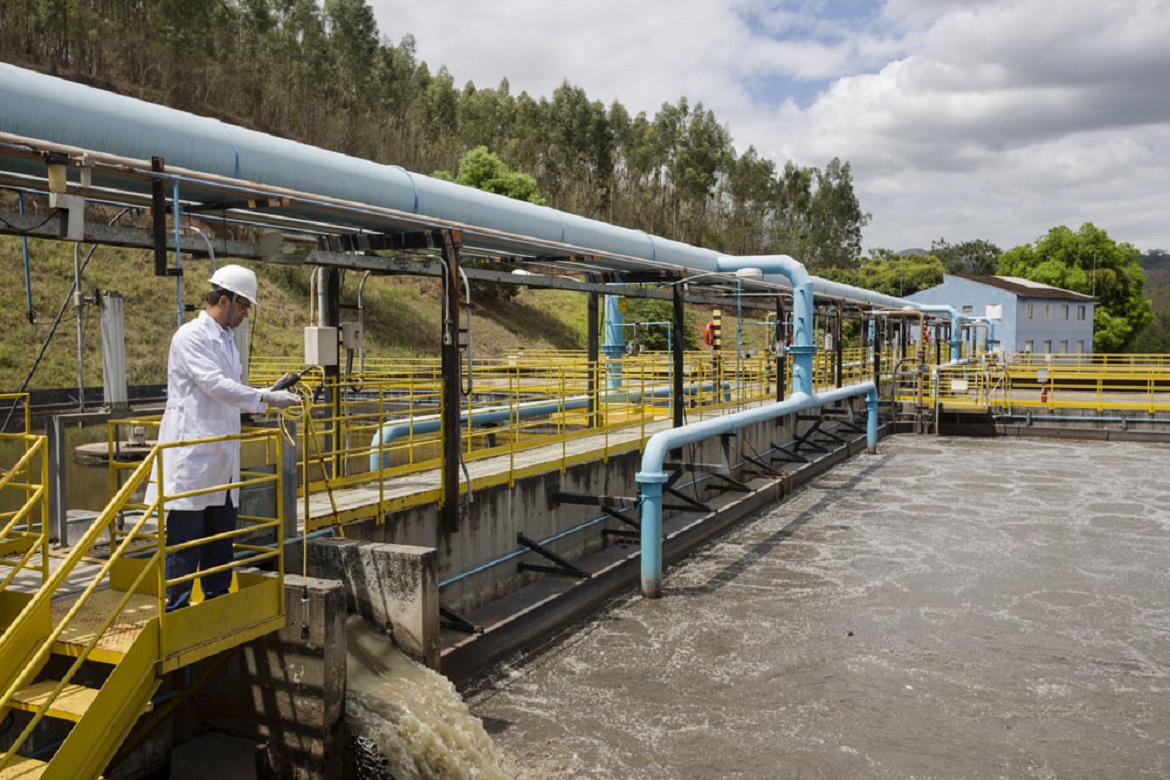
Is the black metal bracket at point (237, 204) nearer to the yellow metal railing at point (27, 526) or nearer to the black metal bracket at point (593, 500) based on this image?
the yellow metal railing at point (27, 526)

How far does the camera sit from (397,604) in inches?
253

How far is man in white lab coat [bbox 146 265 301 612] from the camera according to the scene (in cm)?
479

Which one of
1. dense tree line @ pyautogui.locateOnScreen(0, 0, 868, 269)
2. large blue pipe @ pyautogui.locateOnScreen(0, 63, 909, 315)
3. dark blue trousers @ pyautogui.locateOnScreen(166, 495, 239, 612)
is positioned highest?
dense tree line @ pyautogui.locateOnScreen(0, 0, 868, 269)

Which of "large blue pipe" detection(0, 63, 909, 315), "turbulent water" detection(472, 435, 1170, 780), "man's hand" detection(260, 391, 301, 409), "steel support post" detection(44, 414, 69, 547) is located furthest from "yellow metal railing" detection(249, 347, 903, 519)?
"turbulent water" detection(472, 435, 1170, 780)

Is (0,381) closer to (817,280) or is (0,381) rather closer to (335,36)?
(817,280)

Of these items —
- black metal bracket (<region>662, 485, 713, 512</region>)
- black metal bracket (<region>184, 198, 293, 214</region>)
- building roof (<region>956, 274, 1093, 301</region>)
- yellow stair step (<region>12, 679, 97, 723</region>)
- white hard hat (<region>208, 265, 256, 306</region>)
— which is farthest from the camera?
building roof (<region>956, 274, 1093, 301</region>)

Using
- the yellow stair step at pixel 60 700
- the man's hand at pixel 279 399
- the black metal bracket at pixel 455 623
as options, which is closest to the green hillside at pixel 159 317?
the black metal bracket at pixel 455 623

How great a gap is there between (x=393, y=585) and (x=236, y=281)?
98.3 inches

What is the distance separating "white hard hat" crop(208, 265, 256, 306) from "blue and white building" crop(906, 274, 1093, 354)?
5131 centimetres

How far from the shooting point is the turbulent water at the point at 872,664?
6.43 meters

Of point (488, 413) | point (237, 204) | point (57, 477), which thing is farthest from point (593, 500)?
point (57, 477)

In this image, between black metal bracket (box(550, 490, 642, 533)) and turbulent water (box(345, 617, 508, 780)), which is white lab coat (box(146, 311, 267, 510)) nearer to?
turbulent water (box(345, 617, 508, 780))

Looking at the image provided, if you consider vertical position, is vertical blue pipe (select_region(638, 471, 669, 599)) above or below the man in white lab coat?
below

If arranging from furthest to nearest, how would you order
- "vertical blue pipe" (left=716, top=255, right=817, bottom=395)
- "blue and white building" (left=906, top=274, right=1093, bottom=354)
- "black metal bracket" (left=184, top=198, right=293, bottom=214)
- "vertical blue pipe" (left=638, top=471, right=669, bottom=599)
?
1. "blue and white building" (left=906, top=274, right=1093, bottom=354)
2. "vertical blue pipe" (left=716, top=255, right=817, bottom=395)
3. "vertical blue pipe" (left=638, top=471, right=669, bottom=599)
4. "black metal bracket" (left=184, top=198, right=293, bottom=214)
